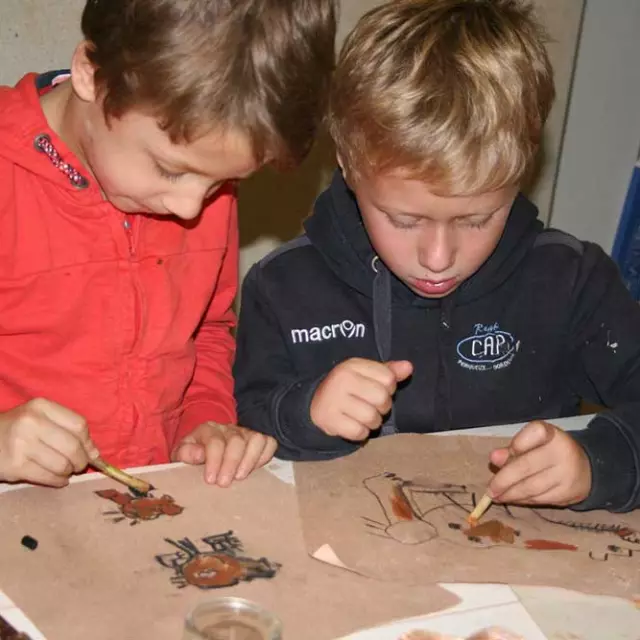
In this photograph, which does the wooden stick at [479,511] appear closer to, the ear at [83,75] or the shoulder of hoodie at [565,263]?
the shoulder of hoodie at [565,263]

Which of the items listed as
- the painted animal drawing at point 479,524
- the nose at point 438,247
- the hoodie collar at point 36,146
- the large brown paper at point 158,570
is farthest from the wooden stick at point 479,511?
the hoodie collar at point 36,146

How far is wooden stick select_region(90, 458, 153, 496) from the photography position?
3.01ft

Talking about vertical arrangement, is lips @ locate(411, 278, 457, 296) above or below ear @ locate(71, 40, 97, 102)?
below

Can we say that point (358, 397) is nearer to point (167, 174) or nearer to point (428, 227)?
point (428, 227)

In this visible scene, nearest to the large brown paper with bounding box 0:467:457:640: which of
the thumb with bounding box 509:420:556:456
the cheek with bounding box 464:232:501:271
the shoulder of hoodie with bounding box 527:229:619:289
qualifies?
the thumb with bounding box 509:420:556:456

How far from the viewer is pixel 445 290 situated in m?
1.08

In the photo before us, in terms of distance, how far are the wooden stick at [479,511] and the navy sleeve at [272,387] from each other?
6.1 inches

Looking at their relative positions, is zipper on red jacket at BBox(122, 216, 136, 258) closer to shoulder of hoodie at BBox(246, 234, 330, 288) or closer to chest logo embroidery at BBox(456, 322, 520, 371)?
shoulder of hoodie at BBox(246, 234, 330, 288)

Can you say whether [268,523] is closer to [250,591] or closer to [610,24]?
[250,591]

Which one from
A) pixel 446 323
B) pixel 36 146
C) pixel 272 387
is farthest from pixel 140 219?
pixel 446 323

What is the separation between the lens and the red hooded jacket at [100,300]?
3.27 ft

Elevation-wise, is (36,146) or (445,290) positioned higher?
(36,146)

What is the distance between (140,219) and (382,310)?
11.8 inches

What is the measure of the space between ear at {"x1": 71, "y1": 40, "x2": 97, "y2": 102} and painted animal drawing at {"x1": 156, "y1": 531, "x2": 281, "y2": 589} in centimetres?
40
